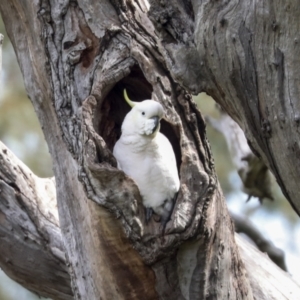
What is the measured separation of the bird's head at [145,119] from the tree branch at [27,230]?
0.79m

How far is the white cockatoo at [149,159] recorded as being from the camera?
5.56 ft

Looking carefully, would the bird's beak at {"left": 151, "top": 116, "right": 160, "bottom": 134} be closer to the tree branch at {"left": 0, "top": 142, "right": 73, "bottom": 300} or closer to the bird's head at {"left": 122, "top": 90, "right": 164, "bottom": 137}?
the bird's head at {"left": 122, "top": 90, "right": 164, "bottom": 137}

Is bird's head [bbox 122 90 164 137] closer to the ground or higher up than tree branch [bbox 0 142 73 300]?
closer to the ground

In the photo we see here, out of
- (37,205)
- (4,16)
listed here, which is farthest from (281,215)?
(4,16)

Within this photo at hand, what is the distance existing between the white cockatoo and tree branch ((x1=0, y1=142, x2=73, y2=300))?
763 mm

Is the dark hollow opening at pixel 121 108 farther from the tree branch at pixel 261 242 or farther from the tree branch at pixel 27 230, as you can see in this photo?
the tree branch at pixel 261 242

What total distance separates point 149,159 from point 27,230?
834 mm

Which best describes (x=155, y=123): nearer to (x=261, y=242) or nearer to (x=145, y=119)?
(x=145, y=119)

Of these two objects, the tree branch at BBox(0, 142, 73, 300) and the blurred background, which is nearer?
the tree branch at BBox(0, 142, 73, 300)

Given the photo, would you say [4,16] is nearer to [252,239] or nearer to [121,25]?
[121,25]

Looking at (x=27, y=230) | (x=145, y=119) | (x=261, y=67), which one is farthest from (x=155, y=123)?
(x=27, y=230)

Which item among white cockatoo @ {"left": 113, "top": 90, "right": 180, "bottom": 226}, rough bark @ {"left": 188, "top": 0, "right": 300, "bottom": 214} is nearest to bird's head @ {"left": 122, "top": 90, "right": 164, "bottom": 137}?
white cockatoo @ {"left": 113, "top": 90, "right": 180, "bottom": 226}

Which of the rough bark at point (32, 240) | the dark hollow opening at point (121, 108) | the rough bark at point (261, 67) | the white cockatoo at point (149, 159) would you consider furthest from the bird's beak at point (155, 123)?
the rough bark at point (32, 240)

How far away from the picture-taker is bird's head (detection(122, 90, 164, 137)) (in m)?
1.69
